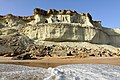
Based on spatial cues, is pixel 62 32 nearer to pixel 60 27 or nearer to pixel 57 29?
pixel 60 27

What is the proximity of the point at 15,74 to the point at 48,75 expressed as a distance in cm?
58

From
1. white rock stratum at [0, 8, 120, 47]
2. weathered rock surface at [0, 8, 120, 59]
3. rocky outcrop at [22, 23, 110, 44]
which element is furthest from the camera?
white rock stratum at [0, 8, 120, 47]

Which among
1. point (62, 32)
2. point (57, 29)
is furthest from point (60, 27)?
point (62, 32)

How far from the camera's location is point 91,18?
5581 centimetres

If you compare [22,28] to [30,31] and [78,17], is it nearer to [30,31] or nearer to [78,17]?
[30,31]

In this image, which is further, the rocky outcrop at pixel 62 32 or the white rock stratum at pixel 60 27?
the white rock stratum at pixel 60 27

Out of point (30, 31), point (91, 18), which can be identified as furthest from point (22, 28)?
point (91, 18)

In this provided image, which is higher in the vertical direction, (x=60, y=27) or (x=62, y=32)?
(x=60, y=27)

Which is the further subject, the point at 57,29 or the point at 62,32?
the point at 62,32

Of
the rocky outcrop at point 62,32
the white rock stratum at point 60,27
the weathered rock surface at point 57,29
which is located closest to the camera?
the weathered rock surface at point 57,29

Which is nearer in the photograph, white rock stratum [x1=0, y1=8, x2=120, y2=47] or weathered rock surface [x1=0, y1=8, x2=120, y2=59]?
weathered rock surface [x1=0, y1=8, x2=120, y2=59]

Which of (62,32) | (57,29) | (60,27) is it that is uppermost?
(60,27)

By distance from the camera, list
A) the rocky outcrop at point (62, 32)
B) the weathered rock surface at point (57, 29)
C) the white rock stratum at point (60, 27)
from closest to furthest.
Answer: the weathered rock surface at point (57, 29) → the rocky outcrop at point (62, 32) → the white rock stratum at point (60, 27)

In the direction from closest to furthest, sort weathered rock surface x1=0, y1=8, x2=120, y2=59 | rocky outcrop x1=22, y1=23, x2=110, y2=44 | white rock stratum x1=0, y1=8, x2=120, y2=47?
weathered rock surface x1=0, y1=8, x2=120, y2=59 → rocky outcrop x1=22, y1=23, x2=110, y2=44 → white rock stratum x1=0, y1=8, x2=120, y2=47
